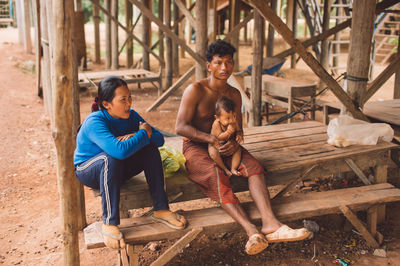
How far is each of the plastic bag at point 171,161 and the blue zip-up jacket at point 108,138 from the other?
0.28 m

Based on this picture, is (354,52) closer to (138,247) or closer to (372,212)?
(372,212)

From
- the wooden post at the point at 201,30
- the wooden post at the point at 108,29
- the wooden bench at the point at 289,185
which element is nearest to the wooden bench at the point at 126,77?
the wooden post at the point at 108,29

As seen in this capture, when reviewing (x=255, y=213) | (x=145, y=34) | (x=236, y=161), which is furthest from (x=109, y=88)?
(x=145, y=34)

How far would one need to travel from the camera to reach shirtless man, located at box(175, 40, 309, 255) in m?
3.03

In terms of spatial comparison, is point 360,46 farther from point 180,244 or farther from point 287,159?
point 180,244

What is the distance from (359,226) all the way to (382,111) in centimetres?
238

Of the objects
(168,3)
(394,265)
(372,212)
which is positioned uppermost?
(168,3)

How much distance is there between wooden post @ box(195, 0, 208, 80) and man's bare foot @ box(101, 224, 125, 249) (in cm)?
354

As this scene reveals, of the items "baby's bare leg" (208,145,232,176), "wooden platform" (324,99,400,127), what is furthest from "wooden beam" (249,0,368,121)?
"baby's bare leg" (208,145,232,176)

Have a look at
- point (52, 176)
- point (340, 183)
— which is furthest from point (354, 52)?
point (52, 176)

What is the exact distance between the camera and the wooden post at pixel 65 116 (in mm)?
2559

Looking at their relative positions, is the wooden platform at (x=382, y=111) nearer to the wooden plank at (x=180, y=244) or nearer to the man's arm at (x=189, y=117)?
the man's arm at (x=189, y=117)

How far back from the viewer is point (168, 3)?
9695mm

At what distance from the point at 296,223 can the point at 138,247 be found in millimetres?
1844
